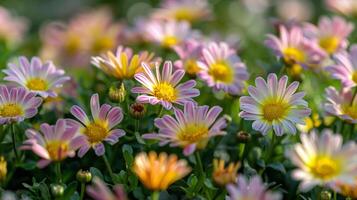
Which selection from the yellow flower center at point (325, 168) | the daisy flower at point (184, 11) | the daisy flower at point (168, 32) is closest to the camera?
the yellow flower center at point (325, 168)

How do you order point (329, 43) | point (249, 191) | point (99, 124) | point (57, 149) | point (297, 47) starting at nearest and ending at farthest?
point (249, 191) < point (57, 149) < point (99, 124) < point (297, 47) < point (329, 43)

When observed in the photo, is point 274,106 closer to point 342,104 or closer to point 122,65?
point 342,104

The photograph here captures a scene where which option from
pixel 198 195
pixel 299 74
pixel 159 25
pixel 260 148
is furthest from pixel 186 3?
pixel 198 195

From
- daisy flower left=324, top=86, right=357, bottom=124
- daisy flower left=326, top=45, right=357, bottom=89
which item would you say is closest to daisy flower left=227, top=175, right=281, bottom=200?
daisy flower left=324, top=86, right=357, bottom=124

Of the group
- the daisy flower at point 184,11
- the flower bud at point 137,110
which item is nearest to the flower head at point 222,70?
the flower bud at point 137,110

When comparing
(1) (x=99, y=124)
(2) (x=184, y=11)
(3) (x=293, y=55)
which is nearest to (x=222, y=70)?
(3) (x=293, y=55)

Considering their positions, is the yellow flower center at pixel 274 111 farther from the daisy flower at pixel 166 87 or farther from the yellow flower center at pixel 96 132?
the yellow flower center at pixel 96 132

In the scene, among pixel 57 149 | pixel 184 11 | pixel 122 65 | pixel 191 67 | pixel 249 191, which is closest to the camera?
pixel 249 191
